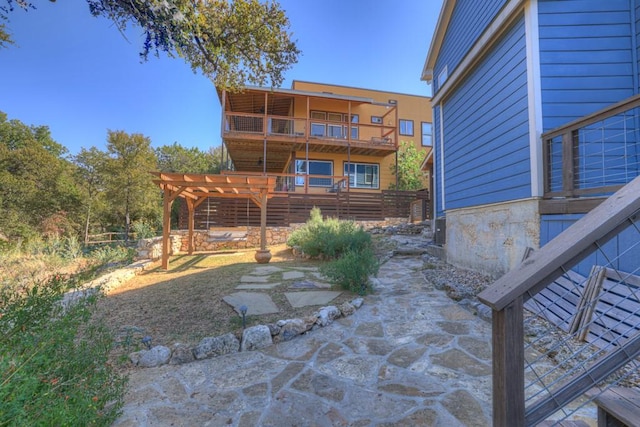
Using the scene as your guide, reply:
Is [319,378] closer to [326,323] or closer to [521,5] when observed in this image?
[326,323]

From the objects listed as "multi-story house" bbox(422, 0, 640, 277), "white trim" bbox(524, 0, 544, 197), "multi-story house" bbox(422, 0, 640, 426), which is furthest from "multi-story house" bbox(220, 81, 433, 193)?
"white trim" bbox(524, 0, 544, 197)

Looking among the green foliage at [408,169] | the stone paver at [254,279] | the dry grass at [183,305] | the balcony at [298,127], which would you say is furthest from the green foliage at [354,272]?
the green foliage at [408,169]

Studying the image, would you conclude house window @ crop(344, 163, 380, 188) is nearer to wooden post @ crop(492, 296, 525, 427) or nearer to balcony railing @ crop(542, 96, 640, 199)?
balcony railing @ crop(542, 96, 640, 199)

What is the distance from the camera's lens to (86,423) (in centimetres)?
171

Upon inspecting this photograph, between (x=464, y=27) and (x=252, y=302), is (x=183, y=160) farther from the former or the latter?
(x=252, y=302)

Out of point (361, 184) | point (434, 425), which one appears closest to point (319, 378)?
point (434, 425)

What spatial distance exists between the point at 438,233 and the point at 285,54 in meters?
6.25

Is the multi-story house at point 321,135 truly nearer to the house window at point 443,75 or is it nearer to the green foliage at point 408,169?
the green foliage at point 408,169

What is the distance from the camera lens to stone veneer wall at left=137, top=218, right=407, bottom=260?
9195mm

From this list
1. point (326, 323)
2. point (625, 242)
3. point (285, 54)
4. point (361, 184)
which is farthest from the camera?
point (361, 184)

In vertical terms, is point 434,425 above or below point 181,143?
below

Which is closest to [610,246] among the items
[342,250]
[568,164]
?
[568,164]

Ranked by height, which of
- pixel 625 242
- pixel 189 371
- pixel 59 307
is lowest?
pixel 189 371

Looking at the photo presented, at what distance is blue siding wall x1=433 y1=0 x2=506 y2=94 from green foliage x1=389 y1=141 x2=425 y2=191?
29.3 feet
